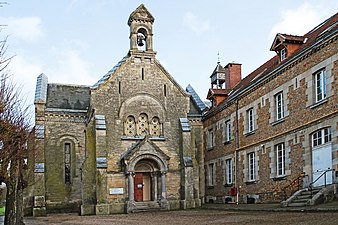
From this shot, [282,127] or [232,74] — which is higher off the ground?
[232,74]

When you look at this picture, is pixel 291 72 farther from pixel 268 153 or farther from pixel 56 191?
pixel 56 191

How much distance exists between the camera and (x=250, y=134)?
97.5ft

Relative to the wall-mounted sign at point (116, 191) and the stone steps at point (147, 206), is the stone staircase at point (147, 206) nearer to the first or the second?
the stone steps at point (147, 206)

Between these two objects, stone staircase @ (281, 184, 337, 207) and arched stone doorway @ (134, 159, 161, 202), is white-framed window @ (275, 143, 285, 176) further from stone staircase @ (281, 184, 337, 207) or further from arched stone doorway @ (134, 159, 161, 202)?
arched stone doorway @ (134, 159, 161, 202)

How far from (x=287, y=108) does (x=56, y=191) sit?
18783 mm

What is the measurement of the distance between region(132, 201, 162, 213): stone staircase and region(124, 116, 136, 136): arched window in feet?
15.5

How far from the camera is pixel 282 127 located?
25.4 metres

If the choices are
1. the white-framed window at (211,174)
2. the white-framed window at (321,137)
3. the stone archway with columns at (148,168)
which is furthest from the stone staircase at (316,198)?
the white-framed window at (211,174)

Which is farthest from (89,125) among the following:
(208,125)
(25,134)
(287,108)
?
(25,134)

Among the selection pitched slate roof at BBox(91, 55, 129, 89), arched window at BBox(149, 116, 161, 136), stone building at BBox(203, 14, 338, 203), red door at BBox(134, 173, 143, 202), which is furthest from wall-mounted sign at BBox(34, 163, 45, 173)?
stone building at BBox(203, 14, 338, 203)

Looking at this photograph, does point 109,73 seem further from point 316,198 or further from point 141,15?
point 316,198

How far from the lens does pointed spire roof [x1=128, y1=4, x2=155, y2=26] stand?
33784mm

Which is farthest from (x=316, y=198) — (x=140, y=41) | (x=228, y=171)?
(x=140, y=41)

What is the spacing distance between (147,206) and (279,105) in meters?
11.0
